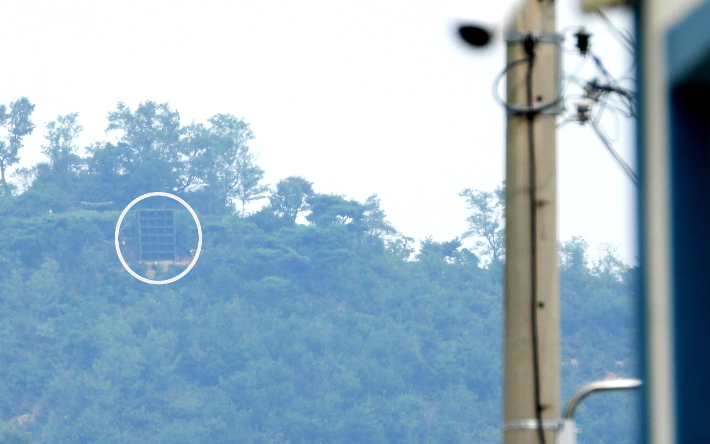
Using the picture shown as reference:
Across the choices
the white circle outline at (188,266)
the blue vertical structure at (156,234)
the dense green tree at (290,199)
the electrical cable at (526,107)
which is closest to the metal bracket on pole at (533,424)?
the electrical cable at (526,107)

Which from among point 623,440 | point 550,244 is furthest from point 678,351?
point 623,440

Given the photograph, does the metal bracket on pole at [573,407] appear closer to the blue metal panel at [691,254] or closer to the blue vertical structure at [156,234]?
the blue metal panel at [691,254]

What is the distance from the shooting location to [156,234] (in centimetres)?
8031

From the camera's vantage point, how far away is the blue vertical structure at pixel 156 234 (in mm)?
78812

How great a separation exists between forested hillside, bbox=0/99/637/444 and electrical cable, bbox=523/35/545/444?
2450 inches

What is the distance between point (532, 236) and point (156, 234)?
78104mm

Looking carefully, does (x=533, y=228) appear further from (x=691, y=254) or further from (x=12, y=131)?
(x=12, y=131)

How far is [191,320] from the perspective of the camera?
7362 centimetres

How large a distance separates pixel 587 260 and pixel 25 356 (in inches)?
1547

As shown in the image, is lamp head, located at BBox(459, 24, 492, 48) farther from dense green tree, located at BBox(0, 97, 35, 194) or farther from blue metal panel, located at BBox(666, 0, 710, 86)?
dense green tree, located at BBox(0, 97, 35, 194)

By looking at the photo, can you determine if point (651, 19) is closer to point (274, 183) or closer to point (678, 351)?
point (678, 351)

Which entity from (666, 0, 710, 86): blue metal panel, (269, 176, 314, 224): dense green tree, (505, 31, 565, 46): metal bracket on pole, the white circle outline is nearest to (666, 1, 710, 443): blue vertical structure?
(666, 0, 710, 86): blue metal panel

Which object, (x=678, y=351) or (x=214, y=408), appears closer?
(x=678, y=351)

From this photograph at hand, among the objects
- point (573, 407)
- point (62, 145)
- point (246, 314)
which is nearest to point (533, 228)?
point (573, 407)
